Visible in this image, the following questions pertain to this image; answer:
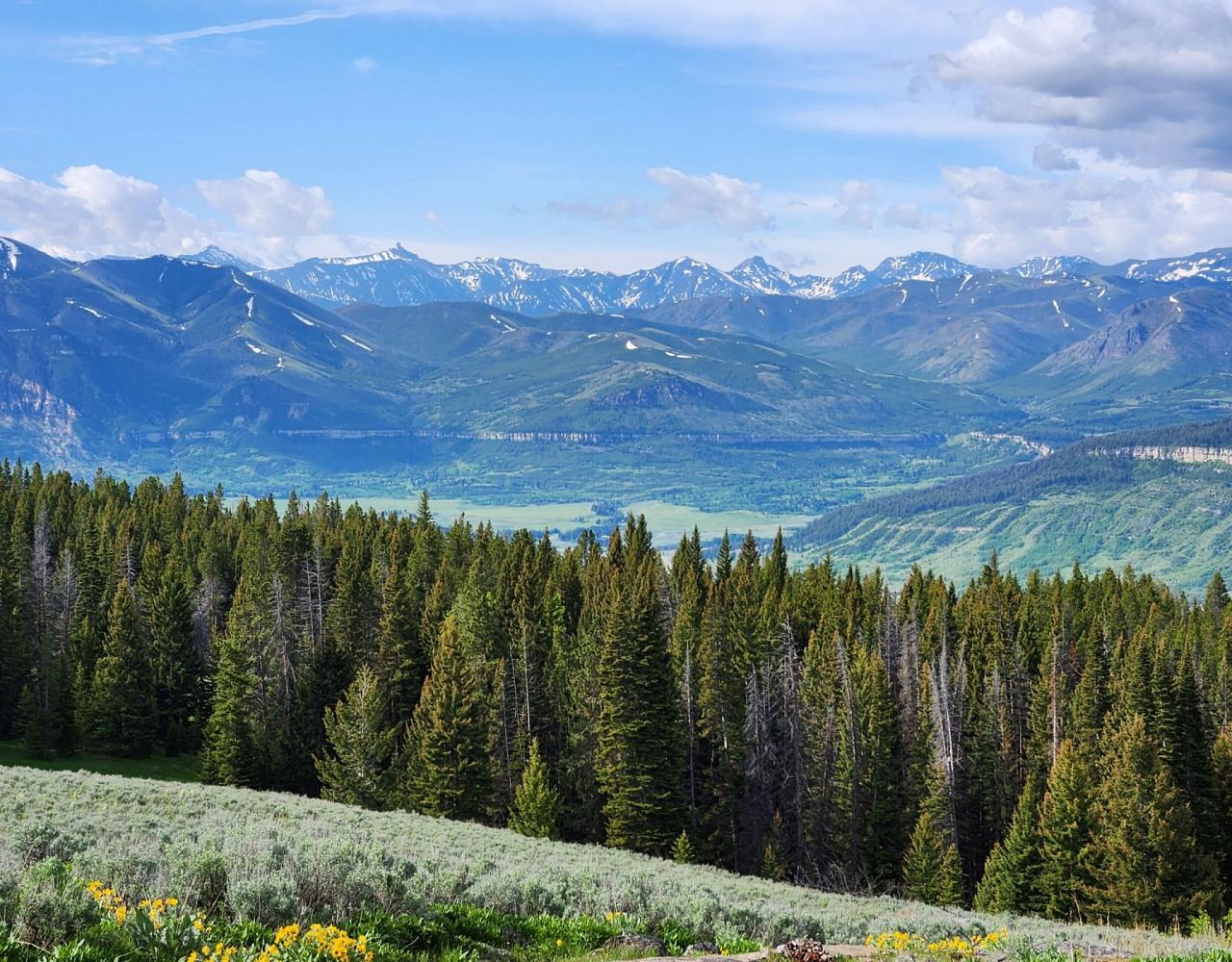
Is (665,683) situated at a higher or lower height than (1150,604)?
lower

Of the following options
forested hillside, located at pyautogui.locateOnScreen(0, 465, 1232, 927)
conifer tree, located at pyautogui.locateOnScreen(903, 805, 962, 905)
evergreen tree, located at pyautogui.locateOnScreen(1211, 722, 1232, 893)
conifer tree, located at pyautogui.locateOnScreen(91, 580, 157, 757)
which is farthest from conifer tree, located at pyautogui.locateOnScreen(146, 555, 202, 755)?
evergreen tree, located at pyautogui.locateOnScreen(1211, 722, 1232, 893)

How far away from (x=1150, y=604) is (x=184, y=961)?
113 meters

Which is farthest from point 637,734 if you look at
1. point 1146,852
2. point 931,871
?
point 1146,852

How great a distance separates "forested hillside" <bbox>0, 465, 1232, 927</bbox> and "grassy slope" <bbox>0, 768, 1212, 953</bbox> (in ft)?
77.5

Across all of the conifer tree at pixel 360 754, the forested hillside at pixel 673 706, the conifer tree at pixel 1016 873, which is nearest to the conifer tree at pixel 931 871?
the forested hillside at pixel 673 706

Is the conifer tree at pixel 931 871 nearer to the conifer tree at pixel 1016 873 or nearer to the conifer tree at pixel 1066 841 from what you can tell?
the conifer tree at pixel 1016 873

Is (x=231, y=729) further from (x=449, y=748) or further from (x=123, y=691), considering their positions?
(x=449, y=748)

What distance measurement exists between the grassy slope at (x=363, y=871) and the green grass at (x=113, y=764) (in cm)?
3196

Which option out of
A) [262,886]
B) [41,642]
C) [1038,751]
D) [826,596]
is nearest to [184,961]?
[262,886]

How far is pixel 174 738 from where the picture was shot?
80000mm

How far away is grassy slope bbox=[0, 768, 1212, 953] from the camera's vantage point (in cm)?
1895

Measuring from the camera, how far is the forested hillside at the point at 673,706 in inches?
2345

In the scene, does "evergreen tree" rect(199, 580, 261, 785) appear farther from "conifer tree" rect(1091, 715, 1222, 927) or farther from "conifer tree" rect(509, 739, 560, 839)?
"conifer tree" rect(1091, 715, 1222, 927)

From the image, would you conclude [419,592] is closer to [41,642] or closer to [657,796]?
[41,642]
